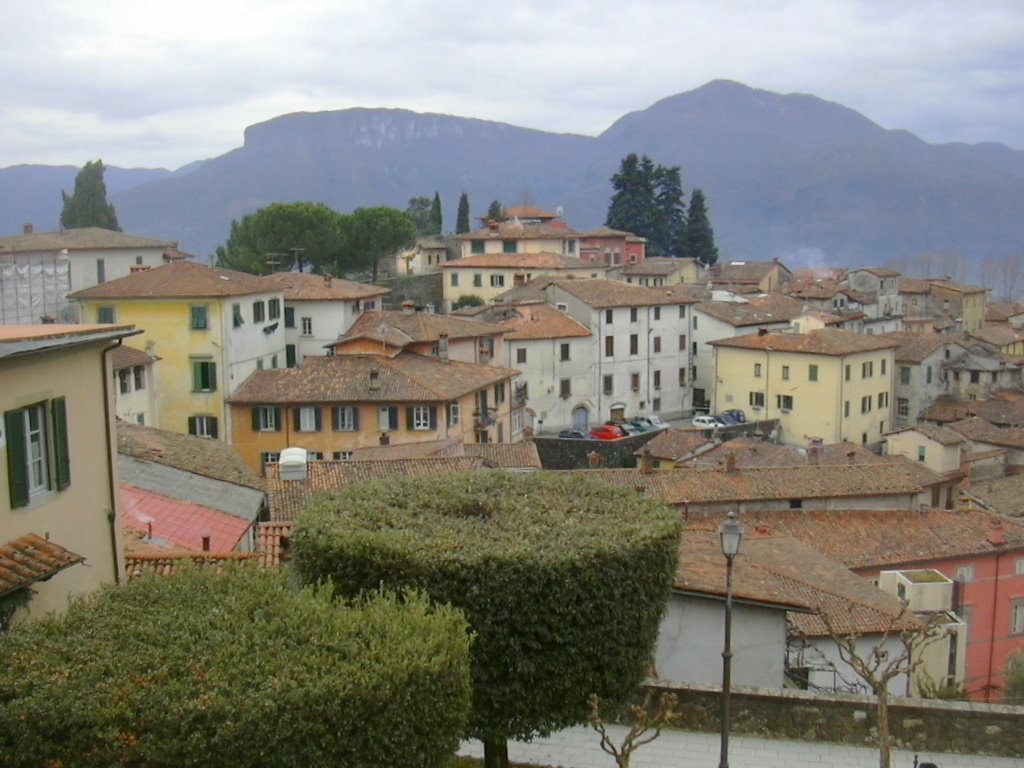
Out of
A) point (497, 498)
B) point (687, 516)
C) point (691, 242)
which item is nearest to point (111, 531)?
point (497, 498)

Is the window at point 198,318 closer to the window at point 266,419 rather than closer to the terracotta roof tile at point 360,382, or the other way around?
the terracotta roof tile at point 360,382

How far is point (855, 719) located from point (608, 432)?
153ft

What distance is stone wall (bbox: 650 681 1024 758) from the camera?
48.2ft

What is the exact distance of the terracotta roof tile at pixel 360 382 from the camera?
154ft

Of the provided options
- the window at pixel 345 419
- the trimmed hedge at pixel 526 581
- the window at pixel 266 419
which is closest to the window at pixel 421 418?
the window at pixel 345 419

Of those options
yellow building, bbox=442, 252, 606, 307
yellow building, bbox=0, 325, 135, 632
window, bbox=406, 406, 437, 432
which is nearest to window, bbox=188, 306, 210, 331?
window, bbox=406, 406, 437, 432

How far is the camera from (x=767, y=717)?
15.2 metres

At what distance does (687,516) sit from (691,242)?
291 ft

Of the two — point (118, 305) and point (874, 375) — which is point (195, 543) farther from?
point (874, 375)

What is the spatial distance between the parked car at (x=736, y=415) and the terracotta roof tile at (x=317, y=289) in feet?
69.0

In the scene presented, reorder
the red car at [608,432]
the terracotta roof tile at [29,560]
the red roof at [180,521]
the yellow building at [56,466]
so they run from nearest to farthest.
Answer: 1. the terracotta roof tile at [29,560]
2. the yellow building at [56,466]
3. the red roof at [180,521]
4. the red car at [608,432]

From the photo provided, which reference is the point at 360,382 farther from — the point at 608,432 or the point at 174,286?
the point at 608,432

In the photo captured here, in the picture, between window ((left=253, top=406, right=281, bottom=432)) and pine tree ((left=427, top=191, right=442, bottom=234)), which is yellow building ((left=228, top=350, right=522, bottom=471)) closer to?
window ((left=253, top=406, right=281, bottom=432))

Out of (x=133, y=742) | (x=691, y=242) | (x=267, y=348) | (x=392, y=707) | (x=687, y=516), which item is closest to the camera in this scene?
(x=133, y=742)
